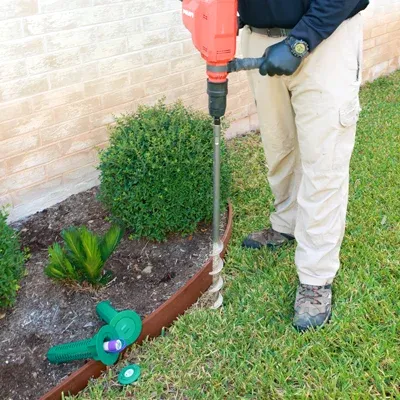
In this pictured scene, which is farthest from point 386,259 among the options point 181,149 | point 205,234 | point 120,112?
point 120,112

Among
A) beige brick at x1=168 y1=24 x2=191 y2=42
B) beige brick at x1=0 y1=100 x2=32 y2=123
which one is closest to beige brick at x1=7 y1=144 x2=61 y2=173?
beige brick at x1=0 y1=100 x2=32 y2=123

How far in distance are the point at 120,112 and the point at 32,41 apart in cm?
79

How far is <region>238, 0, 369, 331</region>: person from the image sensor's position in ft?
7.45

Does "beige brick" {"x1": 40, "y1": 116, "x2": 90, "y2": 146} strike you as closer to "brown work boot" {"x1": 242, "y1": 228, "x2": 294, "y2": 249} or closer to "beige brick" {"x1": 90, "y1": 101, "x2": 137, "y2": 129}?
"beige brick" {"x1": 90, "y1": 101, "x2": 137, "y2": 129}

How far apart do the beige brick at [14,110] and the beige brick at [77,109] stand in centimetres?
19

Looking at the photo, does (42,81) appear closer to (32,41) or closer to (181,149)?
(32,41)

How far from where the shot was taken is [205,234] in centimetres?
338

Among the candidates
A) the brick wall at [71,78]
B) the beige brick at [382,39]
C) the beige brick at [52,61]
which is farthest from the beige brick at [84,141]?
the beige brick at [382,39]

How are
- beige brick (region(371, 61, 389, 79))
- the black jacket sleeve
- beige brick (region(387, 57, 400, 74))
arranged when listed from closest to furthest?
1. the black jacket sleeve
2. beige brick (region(371, 61, 389, 79))
3. beige brick (region(387, 57, 400, 74))

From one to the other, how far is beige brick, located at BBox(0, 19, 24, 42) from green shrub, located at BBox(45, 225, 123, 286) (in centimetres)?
114

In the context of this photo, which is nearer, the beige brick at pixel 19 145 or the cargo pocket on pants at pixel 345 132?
the cargo pocket on pants at pixel 345 132

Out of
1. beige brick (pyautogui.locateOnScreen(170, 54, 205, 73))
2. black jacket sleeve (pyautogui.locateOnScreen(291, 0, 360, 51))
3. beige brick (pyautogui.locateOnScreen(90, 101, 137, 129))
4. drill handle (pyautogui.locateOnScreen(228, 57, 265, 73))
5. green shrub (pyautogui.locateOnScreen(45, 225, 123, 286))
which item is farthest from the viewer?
beige brick (pyautogui.locateOnScreen(170, 54, 205, 73))

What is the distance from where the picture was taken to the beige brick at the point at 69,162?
3.64 meters

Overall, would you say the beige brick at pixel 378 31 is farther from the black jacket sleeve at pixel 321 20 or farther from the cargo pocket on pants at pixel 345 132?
the black jacket sleeve at pixel 321 20
